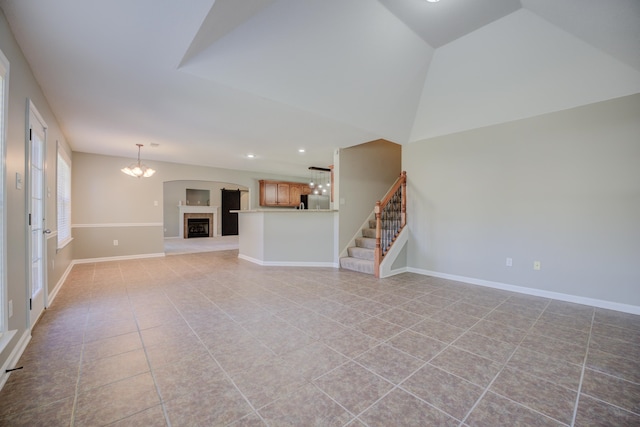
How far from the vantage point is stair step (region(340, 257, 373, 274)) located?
4.81m

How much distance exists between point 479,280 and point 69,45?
5.34 metres

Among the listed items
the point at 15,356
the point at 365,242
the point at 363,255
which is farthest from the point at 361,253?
the point at 15,356

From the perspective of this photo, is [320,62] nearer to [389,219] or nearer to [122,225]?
[389,219]

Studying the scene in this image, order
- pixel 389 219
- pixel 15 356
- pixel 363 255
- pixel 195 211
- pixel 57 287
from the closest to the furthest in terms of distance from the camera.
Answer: pixel 15 356, pixel 57 287, pixel 363 255, pixel 389 219, pixel 195 211

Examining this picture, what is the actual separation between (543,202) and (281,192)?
744 centimetres

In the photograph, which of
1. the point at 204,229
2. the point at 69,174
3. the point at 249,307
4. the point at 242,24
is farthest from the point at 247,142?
the point at 204,229

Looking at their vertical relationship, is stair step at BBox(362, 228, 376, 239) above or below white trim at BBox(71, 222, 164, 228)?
below

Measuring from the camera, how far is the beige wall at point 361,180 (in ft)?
18.2

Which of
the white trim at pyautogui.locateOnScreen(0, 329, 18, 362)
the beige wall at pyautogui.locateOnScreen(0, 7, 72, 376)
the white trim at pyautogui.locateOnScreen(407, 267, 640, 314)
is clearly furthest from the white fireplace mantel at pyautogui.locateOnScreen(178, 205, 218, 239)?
the white trim at pyautogui.locateOnScreen(0, 329, 18, 362)

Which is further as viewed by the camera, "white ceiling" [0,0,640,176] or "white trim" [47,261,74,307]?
"white trim" [47,261,74,307]

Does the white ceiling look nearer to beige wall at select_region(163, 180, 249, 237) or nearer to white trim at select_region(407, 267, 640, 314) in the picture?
white trim at select_region(407, 267, 640, 314)

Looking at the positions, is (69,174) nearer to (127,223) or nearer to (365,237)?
(127,223)

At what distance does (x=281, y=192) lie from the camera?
31.5ft

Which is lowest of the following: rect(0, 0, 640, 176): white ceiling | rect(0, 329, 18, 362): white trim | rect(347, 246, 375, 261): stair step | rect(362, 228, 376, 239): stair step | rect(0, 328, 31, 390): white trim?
rect(0, 328, 31, 390): white trim
